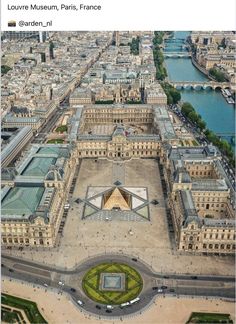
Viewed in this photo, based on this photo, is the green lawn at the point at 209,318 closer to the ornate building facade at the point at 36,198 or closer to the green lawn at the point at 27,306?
the green lawn at the point at 27,306

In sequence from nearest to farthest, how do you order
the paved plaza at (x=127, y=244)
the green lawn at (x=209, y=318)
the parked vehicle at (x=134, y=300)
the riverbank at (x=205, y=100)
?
the green lawn at (x=209, y=318)
the parked vehicle at (x=134, y=300)
the paved plaza at (x=127, y=244)
the riverbank at (x=205, y=100)

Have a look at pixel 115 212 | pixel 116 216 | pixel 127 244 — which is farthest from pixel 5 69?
pixel 127 244

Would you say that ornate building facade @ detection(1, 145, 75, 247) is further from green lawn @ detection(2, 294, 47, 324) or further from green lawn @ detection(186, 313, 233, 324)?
green lawn @ detection(186, 313, 233, 324)

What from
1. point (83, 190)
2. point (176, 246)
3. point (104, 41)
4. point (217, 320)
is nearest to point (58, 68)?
point (104, 41)

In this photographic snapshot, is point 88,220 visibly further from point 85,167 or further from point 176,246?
point 85,167

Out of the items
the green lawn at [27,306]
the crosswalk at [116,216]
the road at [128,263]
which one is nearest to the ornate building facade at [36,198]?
the road at [128,263]

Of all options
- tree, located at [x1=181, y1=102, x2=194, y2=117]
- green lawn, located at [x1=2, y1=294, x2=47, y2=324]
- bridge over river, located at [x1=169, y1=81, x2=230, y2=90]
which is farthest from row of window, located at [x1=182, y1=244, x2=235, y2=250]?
bridge over river, located at [x1=169, y1=81, x2=230, y2=90]

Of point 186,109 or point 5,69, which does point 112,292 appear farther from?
point 5,69
